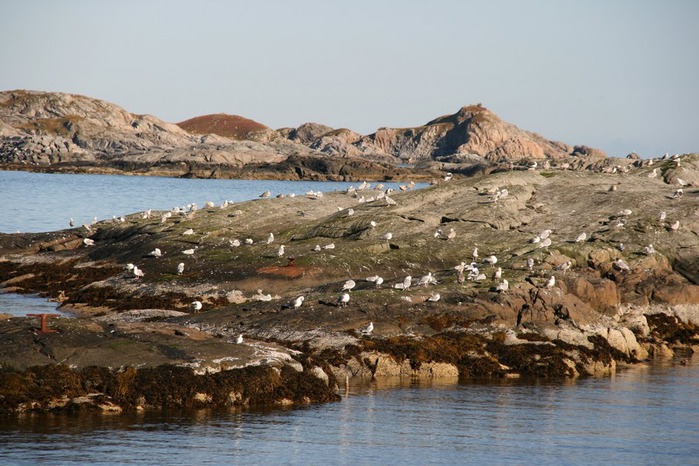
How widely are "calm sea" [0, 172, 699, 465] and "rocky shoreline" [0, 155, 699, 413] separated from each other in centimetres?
127

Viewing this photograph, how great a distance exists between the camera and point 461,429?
26078 mm

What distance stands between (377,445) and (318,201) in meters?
36.9

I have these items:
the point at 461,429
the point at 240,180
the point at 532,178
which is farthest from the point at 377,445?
the point at 240,180

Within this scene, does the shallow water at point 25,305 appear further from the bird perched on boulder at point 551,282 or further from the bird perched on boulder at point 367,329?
the bird perched on boulder at point 551,282

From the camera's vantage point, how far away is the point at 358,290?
125 ft

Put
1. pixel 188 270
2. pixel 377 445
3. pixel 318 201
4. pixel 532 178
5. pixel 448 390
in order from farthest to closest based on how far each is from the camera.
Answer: pixel 318 201, pixel 532 178, pixel 188 270, pixel 448 390, pixel 377 445

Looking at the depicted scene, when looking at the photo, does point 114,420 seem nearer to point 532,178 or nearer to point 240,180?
point 532,178

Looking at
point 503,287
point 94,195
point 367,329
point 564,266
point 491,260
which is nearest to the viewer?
point 367,329

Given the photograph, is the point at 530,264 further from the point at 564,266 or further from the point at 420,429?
the point at 420,429

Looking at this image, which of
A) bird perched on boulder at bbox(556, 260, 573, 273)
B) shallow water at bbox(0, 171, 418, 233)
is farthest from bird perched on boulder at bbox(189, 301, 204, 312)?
shallow water at bbox(0, 171, 418, 233)

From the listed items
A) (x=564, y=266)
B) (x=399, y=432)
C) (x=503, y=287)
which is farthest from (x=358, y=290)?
(x=399, y=432)

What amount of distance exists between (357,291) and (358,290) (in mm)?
814

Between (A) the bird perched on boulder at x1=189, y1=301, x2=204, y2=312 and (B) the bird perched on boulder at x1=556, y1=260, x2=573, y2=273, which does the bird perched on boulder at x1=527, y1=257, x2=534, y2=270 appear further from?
(A) the bird perched on boulder at x1=189, y1=301, x2=204, y2=312

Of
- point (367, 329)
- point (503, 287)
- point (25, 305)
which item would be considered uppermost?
point (503, 287)
